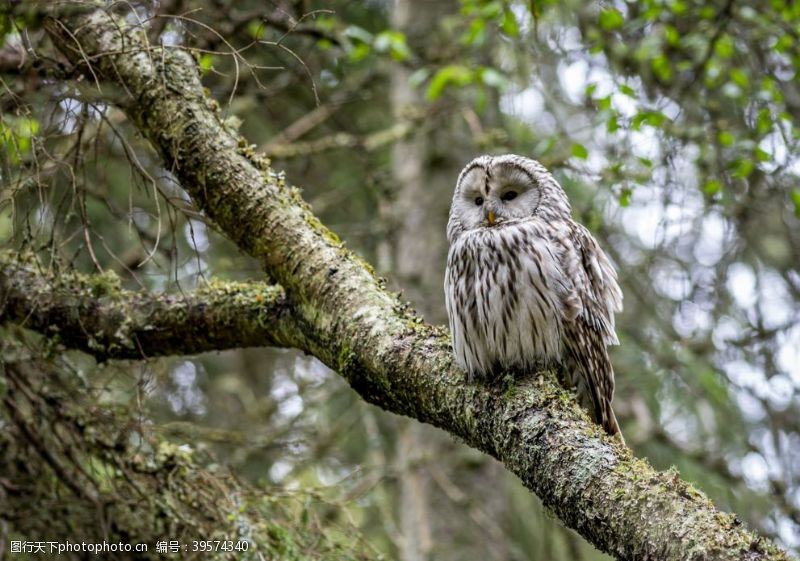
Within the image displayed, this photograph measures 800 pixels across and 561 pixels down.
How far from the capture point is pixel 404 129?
6355mm

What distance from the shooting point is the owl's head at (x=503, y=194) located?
13.0ft

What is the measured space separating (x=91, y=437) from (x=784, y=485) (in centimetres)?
418

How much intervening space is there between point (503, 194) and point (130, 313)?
1.70 meters

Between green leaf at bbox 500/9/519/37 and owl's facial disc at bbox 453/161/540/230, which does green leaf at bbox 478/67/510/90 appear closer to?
green leaf at bbox 500/9/519/37

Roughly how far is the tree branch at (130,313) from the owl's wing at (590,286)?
1145mm

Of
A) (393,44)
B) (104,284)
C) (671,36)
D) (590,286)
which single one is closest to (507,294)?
(590,286)

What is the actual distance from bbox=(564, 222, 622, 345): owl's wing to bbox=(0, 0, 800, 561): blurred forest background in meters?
1.05

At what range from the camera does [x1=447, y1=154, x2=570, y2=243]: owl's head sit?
3965 millimetres

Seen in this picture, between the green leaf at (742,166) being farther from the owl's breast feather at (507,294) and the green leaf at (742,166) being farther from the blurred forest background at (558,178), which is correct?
the owl's breast feather at (507,294)

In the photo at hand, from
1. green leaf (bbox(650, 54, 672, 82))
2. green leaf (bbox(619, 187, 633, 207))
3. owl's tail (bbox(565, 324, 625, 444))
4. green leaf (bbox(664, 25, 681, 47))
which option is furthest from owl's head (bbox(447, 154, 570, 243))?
green leaf (bbox(650, 54, 672, 82))

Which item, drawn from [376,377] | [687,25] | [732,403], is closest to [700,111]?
[687,25]

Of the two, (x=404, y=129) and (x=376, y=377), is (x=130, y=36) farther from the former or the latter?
(x=404, y=129)

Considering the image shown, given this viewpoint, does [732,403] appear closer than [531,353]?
No

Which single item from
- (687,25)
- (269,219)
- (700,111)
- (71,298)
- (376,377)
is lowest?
(376,377)
